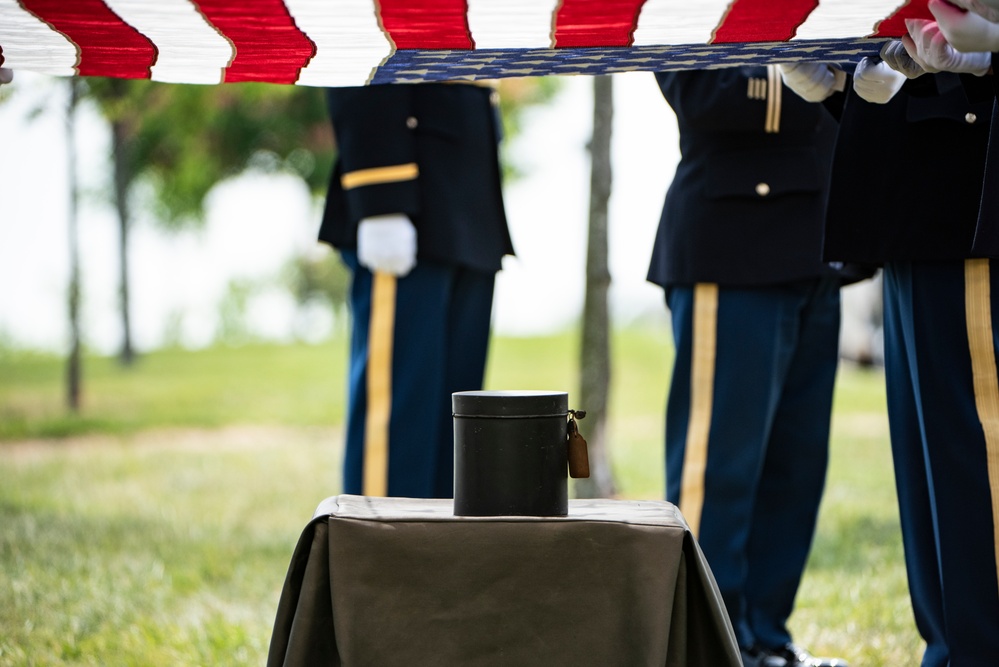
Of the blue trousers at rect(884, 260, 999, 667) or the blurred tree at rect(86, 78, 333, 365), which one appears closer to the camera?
the blue trousers at rect(884, 260, 999, 667)

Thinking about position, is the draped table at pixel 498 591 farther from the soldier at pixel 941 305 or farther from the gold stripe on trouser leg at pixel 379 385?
the gold stripe on trouser leg at pixel 379 385

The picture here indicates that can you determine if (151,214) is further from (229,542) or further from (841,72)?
(841,72)

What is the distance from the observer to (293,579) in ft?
5.62

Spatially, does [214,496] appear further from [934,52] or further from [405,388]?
[934,52]

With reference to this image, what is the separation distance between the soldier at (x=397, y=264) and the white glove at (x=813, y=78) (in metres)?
0.92

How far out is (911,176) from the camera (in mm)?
2127

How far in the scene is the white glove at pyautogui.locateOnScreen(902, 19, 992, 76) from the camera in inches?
67.1

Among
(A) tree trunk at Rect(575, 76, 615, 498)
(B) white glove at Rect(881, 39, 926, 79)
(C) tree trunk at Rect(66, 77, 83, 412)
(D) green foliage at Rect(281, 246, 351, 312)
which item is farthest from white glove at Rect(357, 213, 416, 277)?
(D) green foliage at Rect(281, 246, 351, 312)

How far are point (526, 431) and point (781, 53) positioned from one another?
0.78 metres

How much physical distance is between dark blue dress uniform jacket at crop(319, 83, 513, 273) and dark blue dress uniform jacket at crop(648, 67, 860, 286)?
1.71ft

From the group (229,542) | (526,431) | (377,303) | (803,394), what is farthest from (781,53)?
(229,542)

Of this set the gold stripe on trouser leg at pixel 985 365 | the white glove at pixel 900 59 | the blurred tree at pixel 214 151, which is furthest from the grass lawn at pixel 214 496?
the blurred tree at pixel 214 151

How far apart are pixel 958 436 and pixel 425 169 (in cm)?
138

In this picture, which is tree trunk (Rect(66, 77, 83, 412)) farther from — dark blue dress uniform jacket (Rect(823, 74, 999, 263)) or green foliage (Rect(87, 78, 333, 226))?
dark blue dress uniform jacket (Rect(823, 74, 999, 263))
